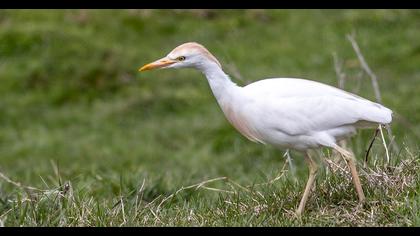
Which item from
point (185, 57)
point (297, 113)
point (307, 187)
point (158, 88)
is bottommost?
point (158, 88)

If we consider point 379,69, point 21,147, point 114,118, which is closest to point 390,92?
point 379,69

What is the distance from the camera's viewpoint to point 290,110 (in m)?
5.13

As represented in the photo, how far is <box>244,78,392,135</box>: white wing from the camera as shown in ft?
16.8

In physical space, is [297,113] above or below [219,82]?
below

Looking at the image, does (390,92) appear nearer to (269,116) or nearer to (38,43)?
(38,43)

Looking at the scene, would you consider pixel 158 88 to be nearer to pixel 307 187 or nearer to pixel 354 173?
pixel 307 187

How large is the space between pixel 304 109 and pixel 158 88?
8632 millimetres

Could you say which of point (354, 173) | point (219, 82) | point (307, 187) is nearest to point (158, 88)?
point (219, 82)

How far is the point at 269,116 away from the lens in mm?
5129

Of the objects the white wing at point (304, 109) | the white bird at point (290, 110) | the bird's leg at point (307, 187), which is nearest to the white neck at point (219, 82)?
the white bird at point (290, 110)

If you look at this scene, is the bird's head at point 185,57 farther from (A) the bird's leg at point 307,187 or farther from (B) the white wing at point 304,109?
(A) the bird's leg at point 307,187

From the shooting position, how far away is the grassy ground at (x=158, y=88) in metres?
9.20

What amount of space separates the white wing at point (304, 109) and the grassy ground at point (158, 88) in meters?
0.77

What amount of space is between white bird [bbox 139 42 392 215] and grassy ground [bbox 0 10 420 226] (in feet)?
2.37
